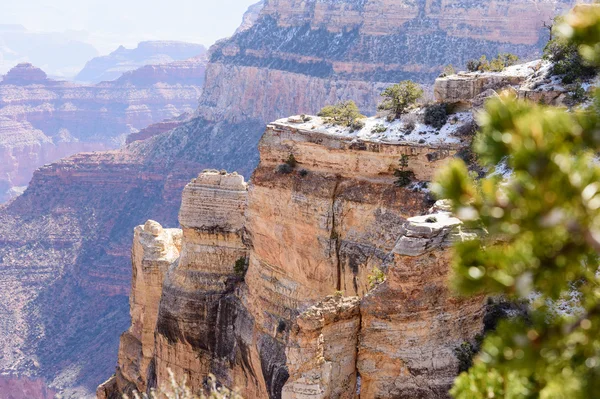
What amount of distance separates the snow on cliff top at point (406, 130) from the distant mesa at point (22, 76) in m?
178

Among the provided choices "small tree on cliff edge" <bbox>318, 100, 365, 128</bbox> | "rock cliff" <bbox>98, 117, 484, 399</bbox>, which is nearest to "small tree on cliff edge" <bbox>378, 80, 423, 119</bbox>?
"small tree on cliff edge" <bbox>318, 100, 365, 128</bbox>

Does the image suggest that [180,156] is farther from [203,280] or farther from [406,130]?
[406,130]

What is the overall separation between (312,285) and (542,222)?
23.2m

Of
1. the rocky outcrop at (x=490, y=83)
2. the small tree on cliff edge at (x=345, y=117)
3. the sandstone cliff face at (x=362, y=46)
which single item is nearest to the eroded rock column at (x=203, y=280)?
the small tree on cliff edge at (x=345, y=117)

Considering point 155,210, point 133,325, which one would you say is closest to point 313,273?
point 133,325

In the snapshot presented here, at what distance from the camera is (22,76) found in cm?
19562

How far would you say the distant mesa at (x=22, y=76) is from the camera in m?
195

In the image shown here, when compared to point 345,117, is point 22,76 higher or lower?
lower

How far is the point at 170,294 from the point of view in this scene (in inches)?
1329

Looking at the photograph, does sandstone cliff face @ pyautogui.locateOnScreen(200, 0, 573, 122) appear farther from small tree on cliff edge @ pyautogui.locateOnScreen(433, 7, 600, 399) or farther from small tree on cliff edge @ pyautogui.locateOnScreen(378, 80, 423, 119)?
small tree on cliff edge @ pyautogui.locateOnScreen(433, 7, 600, 399)

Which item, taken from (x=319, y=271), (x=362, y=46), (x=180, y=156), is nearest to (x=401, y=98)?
(x=319, y=271)

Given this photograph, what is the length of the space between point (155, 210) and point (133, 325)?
7809cm

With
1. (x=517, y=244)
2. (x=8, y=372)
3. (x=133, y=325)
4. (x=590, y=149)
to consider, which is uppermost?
(x=590, y=149)

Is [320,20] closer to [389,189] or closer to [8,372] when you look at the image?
[8,372]
